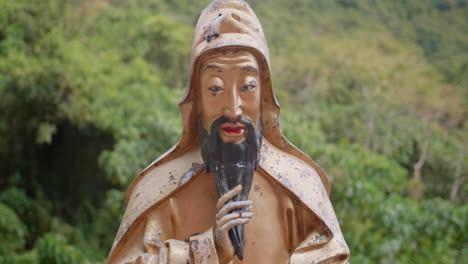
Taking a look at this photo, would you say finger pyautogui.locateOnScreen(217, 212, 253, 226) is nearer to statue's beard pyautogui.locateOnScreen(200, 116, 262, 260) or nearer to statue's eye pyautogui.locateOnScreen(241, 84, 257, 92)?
statue's beard pyautogui.locateOnScreen(200, 116, 262, 260)

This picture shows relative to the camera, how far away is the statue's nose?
1609 millimetres

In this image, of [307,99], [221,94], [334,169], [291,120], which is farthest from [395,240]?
[307,99]

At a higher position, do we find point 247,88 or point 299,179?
point 247,88

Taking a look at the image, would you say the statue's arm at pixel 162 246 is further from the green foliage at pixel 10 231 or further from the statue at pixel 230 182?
the green foliage at pixel 10 231

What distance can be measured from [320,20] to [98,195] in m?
7.23

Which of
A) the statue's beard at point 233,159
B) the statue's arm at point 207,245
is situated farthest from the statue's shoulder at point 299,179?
the statue's arm at point 207,245

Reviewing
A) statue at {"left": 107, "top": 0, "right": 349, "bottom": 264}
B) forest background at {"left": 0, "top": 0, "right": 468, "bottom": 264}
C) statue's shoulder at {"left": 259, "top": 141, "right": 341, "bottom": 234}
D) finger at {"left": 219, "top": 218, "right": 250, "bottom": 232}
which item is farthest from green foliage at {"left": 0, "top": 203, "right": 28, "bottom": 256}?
finger at {"left": 219, "top": 218, "right": 250, "bottom": 232}

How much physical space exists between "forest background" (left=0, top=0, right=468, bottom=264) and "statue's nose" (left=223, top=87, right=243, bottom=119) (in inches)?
112

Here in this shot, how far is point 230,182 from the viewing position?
64.9 inches

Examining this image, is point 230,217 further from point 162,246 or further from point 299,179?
point 299,179

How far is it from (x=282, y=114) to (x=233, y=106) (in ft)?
14.2

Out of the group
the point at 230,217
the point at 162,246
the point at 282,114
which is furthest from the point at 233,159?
the point at 282,114

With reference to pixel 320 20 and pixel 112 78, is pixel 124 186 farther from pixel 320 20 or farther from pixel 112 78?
pixel 320 20

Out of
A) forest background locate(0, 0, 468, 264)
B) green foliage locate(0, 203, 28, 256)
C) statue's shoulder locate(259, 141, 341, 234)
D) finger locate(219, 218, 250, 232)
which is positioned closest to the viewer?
finger locate(219, 218, 250, 232)
